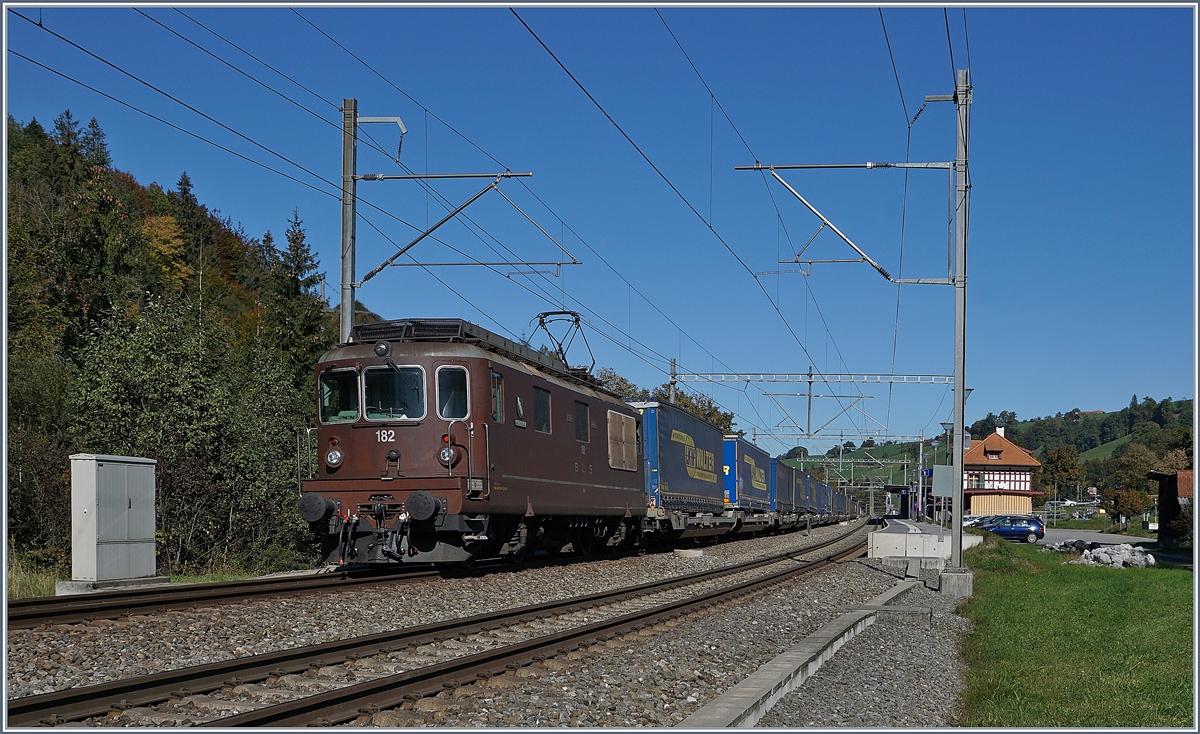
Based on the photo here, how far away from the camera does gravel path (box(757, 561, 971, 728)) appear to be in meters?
7.77

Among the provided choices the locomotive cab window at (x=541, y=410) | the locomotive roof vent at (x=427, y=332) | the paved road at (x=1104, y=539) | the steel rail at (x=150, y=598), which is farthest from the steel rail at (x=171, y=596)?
the paved road at (x=1104, y=539)

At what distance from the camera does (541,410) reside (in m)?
17.4

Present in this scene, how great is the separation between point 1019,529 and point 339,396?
39.6 meters

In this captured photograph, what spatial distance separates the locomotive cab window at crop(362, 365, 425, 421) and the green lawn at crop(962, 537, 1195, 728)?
8.15 meters

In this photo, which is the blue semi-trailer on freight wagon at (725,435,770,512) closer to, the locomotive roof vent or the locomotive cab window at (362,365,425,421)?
the locomotive roof vent

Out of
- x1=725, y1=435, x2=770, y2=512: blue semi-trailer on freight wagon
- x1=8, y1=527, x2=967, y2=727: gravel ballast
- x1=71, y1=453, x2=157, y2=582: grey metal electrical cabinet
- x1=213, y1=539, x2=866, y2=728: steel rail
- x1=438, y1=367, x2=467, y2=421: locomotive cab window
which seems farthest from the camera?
x1=725, y1=435, x2=770, y2=512: blue semi-trailer on freight wagon

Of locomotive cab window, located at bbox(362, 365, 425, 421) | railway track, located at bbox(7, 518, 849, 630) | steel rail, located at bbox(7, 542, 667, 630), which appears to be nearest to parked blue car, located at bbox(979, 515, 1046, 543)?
railway track, located at bbox(7, 518, 849, 630)

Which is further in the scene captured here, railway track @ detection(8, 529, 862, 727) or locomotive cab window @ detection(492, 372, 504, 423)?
locomotive cab window @ detection(492, 372, 504, 423)

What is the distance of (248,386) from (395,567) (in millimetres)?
12221

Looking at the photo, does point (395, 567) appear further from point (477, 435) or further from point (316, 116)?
point (316, 116)

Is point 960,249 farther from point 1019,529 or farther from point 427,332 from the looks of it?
point 1019,529

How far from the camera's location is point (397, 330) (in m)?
16.0

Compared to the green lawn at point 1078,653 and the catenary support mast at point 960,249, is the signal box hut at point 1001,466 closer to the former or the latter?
the green lawn at point 1078,653

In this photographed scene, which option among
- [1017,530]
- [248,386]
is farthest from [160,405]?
[1017,530]
